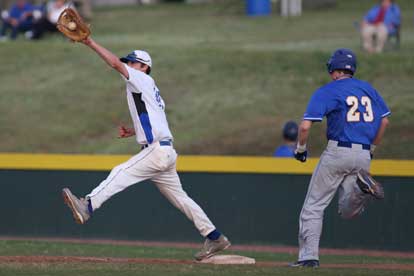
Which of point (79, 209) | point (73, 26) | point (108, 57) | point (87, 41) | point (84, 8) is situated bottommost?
point (84, 8)

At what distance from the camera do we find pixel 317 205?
968cm

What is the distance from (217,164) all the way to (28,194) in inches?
100

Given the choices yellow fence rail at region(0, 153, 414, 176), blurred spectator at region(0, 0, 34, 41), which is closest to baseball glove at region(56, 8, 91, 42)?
yellow fence rail at region(0, 153, 414, 176)

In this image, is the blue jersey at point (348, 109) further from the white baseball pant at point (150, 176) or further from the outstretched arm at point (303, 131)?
→ the white baseball pant at point (150, 176)

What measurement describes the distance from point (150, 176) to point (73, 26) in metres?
1.59

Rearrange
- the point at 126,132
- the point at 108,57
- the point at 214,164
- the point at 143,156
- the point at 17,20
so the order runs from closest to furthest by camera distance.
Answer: the point at 108,57, the point at 143,156, the point at 126,132, the point at 214,164, the point at 17,20

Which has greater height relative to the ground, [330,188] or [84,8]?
[330,188]

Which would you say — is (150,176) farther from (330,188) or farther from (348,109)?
(348,109)

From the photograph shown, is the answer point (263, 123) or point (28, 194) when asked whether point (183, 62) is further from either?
point (28, 194)

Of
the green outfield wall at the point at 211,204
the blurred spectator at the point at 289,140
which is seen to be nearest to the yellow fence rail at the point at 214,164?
the green outfield wall at the point at 211,204

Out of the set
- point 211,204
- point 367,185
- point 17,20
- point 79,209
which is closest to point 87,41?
point 79,209

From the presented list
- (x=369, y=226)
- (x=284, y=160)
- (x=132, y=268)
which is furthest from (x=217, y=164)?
(x=132, y=268)

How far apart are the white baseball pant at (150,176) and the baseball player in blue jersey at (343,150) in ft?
3.49

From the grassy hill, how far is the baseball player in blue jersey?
9.26m
